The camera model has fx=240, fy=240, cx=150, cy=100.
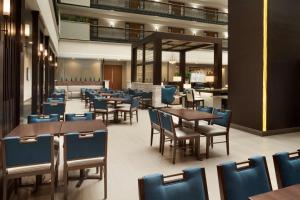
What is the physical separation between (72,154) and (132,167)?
1.35 m

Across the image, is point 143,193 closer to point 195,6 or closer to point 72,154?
point 72,154

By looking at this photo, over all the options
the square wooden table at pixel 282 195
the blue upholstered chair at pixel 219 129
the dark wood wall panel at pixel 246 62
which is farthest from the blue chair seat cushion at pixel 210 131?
the square wooden table at pixel 282 195

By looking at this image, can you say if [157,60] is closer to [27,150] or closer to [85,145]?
[85,145]

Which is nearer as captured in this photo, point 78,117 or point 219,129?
point 78,117

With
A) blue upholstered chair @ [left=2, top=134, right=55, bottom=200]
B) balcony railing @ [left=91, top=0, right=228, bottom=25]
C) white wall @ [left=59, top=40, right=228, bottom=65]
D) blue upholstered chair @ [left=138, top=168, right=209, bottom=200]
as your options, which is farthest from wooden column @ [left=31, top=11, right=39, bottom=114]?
balcony railing @ [left=91, top=0, right=228, bottom=25]

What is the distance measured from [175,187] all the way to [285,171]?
92cm

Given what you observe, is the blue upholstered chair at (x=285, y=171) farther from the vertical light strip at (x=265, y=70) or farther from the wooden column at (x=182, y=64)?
the wooden column at (x=182, y=64)

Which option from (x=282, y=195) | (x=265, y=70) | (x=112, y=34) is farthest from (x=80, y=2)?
(x=282, y=195)

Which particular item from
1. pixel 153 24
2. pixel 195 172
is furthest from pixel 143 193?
pixel 153 24

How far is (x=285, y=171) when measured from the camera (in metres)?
1.82

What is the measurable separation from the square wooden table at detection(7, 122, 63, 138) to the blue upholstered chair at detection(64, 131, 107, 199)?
1.20 ft

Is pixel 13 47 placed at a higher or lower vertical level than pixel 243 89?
higher

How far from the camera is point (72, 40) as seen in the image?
Answer: 51.0ft

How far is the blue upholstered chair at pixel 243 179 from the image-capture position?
1.64 metres
